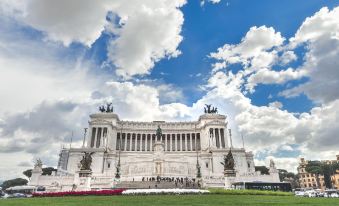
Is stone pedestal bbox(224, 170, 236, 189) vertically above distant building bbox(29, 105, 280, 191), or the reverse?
distant building bbox(29, 105, 280, 191)

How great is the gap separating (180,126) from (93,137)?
3028cm

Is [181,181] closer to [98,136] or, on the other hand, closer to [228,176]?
[228,176]

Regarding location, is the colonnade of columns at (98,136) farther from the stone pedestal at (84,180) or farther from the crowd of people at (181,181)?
the stone pedestal at (84,180)

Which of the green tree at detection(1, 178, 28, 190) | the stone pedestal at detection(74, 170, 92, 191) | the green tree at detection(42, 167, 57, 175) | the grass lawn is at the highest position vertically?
the green tree at detection(42, 167, 57, 175)

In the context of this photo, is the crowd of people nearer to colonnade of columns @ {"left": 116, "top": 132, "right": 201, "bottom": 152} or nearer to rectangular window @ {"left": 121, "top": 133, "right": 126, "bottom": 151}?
rectangular window @ {"left": 121, "top": 133, "right": 126, "bottom": 151}

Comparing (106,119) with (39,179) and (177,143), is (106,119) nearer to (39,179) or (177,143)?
(177,143)

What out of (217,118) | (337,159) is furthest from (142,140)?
(337,159)

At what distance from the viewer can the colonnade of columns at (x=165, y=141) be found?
309ft

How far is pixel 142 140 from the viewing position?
95.9 metres

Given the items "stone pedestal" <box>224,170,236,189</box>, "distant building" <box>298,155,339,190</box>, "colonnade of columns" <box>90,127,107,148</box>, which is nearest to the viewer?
"stone pedestal" <box>224,170,236,189</box>

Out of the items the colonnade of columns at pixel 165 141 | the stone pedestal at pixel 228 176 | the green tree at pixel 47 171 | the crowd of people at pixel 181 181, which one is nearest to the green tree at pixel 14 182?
the green tree at pixel 47 171

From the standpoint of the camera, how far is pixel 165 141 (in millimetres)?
97000

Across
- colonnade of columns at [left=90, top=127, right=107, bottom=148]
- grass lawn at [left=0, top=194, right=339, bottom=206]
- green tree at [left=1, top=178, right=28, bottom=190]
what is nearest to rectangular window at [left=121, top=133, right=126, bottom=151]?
colonnade of columns at [left=90, top=127, right=107, bottom=148]

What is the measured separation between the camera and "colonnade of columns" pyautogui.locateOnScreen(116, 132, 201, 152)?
9419cm
